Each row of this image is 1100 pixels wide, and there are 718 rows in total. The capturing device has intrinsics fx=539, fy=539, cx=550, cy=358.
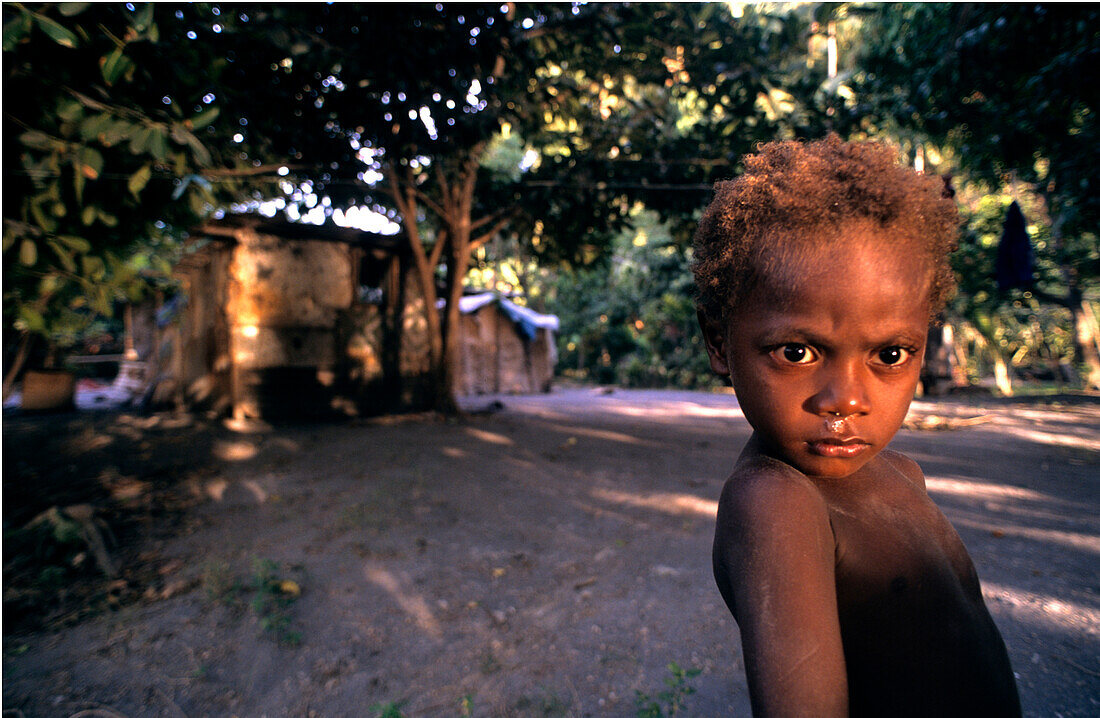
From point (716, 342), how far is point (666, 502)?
12.3 feet

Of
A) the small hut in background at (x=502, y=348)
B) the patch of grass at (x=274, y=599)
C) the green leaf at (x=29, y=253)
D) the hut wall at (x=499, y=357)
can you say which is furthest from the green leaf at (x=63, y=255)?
the hut wall at (x=499, y=357)

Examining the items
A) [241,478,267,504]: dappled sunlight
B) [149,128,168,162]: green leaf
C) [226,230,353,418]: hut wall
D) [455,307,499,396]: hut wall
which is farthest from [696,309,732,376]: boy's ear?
[455,307,499,396]: hut wall

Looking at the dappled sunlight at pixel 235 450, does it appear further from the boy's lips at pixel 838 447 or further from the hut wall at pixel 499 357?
the hut wall at pixel 499 357

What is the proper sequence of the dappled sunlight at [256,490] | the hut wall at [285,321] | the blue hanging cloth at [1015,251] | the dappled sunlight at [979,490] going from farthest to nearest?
the hut wall at [285,321] < the blue hanging cloth at [1015,251] < the dappled sunlight at [256,490] < the dappled sunlight at [979,490]

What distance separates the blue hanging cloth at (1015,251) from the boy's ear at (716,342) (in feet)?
29.1

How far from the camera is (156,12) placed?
3.09 m

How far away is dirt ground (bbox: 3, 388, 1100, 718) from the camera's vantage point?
85.0 inches

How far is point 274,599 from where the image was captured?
2.93 m

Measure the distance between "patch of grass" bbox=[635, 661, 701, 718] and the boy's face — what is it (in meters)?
1.29

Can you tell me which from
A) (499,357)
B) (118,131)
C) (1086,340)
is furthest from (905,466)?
(499,357)

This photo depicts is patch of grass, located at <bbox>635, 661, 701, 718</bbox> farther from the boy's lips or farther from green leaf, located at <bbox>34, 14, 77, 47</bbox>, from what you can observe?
green leaf, located at <bbox>34, 14, 77, 47</bbox>

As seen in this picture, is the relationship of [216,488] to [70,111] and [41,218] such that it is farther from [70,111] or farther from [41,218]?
[70,111]

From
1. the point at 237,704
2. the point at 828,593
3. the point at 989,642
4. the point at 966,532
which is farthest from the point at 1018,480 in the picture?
the point at 237,704

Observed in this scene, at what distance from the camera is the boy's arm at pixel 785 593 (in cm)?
78
